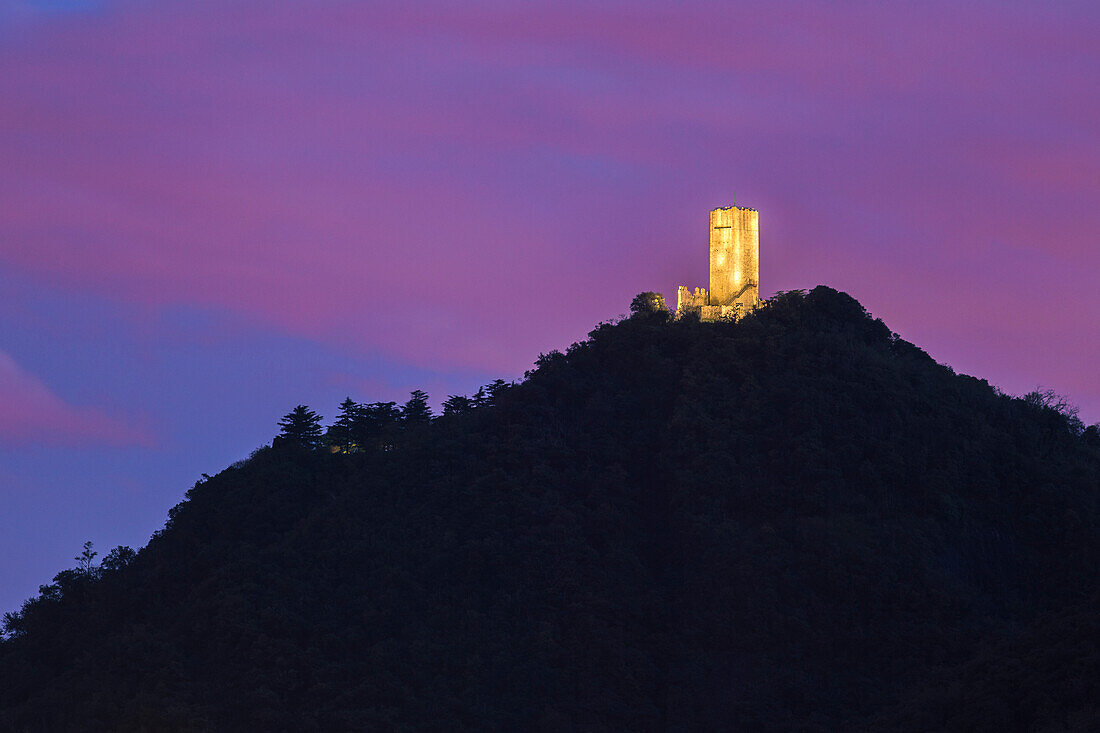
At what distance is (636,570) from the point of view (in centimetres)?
8475

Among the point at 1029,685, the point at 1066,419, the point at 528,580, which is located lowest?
the point at 1029,685

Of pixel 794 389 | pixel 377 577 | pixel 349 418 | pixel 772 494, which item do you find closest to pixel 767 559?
pixel 772 494

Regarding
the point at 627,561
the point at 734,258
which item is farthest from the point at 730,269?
the point at 627,561

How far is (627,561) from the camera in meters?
84.8

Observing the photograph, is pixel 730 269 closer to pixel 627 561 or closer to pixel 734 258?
pixel 734 258

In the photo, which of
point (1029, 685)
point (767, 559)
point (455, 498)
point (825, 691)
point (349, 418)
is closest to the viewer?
point (1029, 685)

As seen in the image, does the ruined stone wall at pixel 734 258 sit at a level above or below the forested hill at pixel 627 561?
above

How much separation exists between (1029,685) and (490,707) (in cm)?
2307

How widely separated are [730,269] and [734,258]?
1.80ft

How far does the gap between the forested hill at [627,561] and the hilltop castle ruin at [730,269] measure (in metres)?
1.22

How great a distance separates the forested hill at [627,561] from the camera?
77875mm

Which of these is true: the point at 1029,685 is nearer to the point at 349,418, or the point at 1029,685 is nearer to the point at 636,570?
the point at 636,570

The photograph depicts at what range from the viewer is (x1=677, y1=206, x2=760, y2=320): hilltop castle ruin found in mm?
92688

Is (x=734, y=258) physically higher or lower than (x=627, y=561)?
higher
